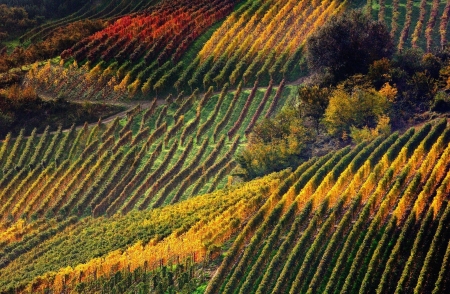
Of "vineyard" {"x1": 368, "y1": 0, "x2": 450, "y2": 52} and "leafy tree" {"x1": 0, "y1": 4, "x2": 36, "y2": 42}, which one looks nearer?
"vineyard" {"x1": 368, "y1": 0, "x2": 450, "y2": 52}

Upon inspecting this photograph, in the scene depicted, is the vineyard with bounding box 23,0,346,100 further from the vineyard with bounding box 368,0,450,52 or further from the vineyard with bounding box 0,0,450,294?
the vineyard with bounding box 368,0,450,52

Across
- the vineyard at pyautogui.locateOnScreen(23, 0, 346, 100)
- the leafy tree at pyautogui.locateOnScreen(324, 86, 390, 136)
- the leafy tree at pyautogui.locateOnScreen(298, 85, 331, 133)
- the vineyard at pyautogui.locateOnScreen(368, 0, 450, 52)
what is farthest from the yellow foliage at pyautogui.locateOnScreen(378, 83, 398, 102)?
the vineyard at pyautogui.locateOnScreen(23, 0, 346, 100)

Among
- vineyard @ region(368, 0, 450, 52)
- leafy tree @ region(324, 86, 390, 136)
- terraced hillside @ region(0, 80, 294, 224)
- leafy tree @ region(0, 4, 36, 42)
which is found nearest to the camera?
terraced hillside @ region(0, 80, 294, 224)

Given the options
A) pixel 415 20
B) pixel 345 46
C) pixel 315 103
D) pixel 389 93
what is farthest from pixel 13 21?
pixel 389 93

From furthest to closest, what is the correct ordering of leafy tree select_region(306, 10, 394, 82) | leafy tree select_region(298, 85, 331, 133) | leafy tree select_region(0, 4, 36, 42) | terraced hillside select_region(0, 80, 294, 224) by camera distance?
leafy tree select_region(0, 4, 36, 42) → leafy tree select_region(306, 10, 394, 82) → leafy tree select_region(298, 85, 331, 133) → terraced hillside select_region(0, 80, 294, 224)

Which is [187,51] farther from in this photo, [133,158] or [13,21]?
[13,21]

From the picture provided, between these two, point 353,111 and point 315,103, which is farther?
point 315,103
